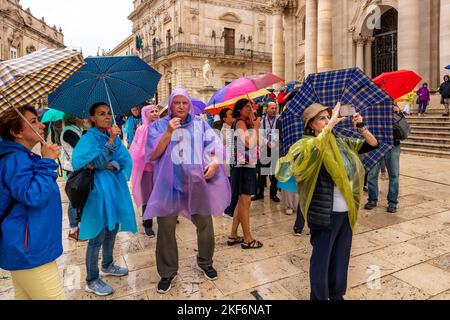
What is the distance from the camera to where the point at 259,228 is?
15.7 feet

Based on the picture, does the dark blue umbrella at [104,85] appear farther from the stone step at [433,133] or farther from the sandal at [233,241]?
the stone step at [433,133]

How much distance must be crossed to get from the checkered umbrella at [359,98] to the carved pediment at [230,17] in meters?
39.0

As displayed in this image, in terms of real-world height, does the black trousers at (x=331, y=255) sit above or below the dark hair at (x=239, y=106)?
below

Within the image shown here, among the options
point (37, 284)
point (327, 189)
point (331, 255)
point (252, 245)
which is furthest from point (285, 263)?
point (37, 284)

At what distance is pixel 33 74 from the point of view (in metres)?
1.99

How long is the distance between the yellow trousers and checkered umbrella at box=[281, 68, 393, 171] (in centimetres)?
254

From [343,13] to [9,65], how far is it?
21.2m

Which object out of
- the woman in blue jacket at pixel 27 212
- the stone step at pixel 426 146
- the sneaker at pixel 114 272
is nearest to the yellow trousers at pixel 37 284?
the woman in blue jacket at pixel 27 212

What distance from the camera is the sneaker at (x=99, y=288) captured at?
9.86 ft

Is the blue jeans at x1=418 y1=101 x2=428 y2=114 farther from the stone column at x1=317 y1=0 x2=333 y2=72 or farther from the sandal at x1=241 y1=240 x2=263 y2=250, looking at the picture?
the sandal at x1=241 y1=240 x2=263 y2=250

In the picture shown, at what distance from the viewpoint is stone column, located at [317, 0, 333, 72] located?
18.5 metres

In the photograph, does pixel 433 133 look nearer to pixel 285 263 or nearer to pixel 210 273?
pixel 285 263

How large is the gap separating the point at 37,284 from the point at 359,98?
2892 millimetres
